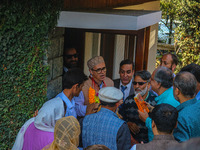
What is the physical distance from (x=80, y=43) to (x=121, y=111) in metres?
3.10

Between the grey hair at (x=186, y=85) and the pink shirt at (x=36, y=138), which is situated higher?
the grey hair at (x=186, y=85)

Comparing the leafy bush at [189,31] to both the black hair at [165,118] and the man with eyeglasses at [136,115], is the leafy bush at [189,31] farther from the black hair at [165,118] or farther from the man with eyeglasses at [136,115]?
the black hair at [165,118]

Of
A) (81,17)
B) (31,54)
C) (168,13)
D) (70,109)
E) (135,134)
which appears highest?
(168,13)

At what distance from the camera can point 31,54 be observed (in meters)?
4.30

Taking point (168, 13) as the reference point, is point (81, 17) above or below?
below

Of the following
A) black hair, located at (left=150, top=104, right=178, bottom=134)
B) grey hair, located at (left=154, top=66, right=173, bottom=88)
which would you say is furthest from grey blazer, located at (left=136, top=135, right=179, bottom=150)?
grey hair, located at (left=154, top=66, right=173, bottom=88)

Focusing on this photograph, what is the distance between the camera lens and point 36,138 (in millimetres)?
3531

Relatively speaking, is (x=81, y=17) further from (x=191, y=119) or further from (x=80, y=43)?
(x=191, y=119)

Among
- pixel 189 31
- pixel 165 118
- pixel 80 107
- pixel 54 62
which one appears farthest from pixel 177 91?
pixel 189 31

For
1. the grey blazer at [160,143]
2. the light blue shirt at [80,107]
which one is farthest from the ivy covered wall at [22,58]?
the grey blazer at [160,143]

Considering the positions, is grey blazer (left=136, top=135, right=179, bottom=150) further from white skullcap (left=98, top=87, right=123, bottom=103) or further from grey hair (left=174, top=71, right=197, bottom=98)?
grey hair (left=174, top=71, right=197, bottom=98)

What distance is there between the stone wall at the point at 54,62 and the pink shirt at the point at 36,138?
1.14 meters

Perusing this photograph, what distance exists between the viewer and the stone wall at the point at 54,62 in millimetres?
4598

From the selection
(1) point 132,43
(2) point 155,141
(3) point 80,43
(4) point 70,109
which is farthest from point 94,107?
(1) point 132,43
